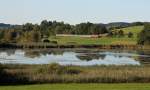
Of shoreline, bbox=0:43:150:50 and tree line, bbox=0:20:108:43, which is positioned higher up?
tree line, bbox=0:20:108:43

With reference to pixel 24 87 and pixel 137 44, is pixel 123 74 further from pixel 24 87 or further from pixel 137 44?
pixel 137 44

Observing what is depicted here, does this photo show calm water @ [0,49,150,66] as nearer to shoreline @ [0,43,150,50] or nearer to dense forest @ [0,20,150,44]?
shoreline @ [0,43,150,50]

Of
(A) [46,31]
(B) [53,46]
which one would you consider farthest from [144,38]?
(A) [46,31]

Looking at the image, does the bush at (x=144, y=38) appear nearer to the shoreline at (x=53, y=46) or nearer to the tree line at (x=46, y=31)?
the shoreline at (x=53, y=46)

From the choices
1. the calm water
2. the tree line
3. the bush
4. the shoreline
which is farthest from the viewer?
the tree line

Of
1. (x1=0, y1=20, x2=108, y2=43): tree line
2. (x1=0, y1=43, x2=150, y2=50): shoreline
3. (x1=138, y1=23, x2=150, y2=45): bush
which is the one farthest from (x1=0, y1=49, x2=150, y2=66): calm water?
(x1=0, y1=20, x2=108, y2=43): tree line

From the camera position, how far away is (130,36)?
120 metres

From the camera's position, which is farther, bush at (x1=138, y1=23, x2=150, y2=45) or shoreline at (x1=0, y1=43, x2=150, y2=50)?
bush at (x1=138, y1=23, x2=150, y2=45)

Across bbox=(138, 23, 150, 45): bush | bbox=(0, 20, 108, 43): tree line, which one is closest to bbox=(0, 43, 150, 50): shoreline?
bbox=(138, 23, 150, 45): bush

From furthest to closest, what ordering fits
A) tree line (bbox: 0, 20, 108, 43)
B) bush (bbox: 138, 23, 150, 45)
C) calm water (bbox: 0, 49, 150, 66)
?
tree line (bbox: 0, 20, 108, 43) → bush (bbox: 138, 23, 150, 45) → calm water (bbox: 0, 49, 150, 66)

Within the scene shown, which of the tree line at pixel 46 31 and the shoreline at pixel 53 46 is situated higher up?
the tree line at pixel 46 31

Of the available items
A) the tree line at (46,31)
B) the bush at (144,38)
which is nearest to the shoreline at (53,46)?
the bush at (144,38)

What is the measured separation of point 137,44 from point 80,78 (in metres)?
75.1

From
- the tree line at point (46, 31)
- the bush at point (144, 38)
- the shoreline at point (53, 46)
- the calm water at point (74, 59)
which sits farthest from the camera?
the tree line at point (46, 31)
